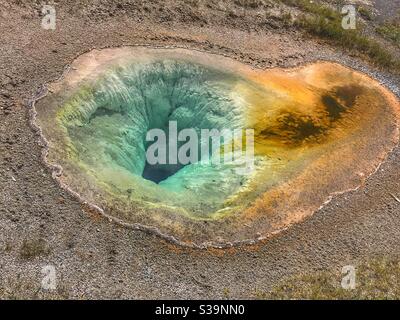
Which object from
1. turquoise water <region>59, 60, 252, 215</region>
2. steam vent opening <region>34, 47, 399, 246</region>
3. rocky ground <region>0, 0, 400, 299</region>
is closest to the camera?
rocky ground <region>0, 0, 400, 299</region>

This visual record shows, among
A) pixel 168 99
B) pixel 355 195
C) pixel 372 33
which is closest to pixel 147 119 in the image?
pixel 168 99

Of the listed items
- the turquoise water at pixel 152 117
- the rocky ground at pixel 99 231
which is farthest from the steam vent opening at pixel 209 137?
the rocky ground at pixel 99 231

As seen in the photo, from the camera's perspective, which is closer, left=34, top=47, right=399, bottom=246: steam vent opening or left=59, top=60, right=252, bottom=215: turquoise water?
left=34, top=47, right=399, bottom=246: steam vent opening

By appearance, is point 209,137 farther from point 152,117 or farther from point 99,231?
point 99,231

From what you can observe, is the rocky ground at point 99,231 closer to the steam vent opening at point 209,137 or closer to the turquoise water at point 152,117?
the steam vent opening at point 209,137

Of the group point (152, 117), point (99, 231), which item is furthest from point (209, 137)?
point (99, 231)

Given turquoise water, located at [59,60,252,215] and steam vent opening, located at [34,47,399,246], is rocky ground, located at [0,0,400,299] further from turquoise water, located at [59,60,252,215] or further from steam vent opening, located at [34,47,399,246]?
turquoise water, located at [59,60,252,215]

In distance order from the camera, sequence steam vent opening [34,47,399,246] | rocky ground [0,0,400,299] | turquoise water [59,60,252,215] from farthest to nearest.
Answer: turquoise water [59,60,252,215] → steam vent opening [34,47,399,246] → rocky ground [0,0,400,299]

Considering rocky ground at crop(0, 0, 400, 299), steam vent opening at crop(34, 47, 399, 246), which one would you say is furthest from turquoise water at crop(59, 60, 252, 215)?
rocky ground at crop(0, 0, 400, 299)
